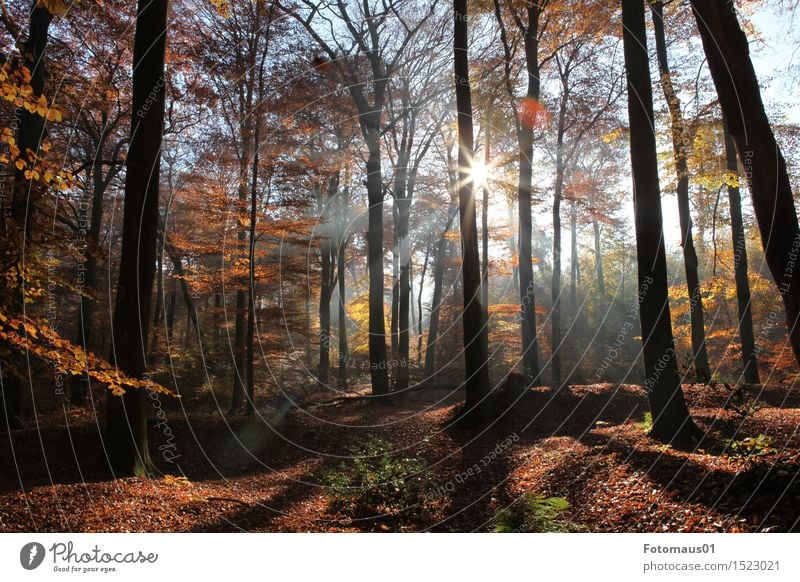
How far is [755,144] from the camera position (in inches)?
257

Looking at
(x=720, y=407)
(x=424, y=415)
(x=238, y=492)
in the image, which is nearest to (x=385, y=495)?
(x=238, y=492)

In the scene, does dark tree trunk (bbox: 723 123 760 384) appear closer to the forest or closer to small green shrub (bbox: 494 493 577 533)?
the forest

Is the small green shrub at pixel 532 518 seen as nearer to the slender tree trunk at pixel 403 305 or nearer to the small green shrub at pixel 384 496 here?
the small green shrub at pixel 384 496

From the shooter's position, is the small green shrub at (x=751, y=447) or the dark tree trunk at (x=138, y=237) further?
the dark tree trunk at (x=138, y=237)

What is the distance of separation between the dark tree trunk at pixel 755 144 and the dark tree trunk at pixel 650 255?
2653 mm

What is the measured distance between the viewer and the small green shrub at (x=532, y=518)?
5.66m

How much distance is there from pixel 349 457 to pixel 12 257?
7675 millimetres

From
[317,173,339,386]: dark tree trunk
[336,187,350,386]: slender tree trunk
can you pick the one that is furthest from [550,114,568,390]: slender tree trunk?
[317,173,339,386]: dark tree trunk

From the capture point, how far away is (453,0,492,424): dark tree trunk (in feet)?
39.6

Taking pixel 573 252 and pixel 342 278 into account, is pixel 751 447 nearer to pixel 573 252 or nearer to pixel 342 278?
pixel 342 278

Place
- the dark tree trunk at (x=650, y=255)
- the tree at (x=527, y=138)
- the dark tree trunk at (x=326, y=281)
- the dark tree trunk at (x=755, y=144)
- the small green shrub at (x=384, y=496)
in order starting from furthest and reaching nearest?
the dark tree trunk at (x=326, y=281) → the tree at (x=527, y=138) → the dark tree trunk at (x=650, y=255) → the small green shrub at (x=384, y=496) → the dark tree trunk at (x=755, y=144)

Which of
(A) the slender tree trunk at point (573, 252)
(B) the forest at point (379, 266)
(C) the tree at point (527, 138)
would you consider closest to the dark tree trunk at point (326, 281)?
(B) the forest at point (379, 266)

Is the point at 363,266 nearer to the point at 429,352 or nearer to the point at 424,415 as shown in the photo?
the point at 429,352

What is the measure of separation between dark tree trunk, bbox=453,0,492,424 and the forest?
8 cm
